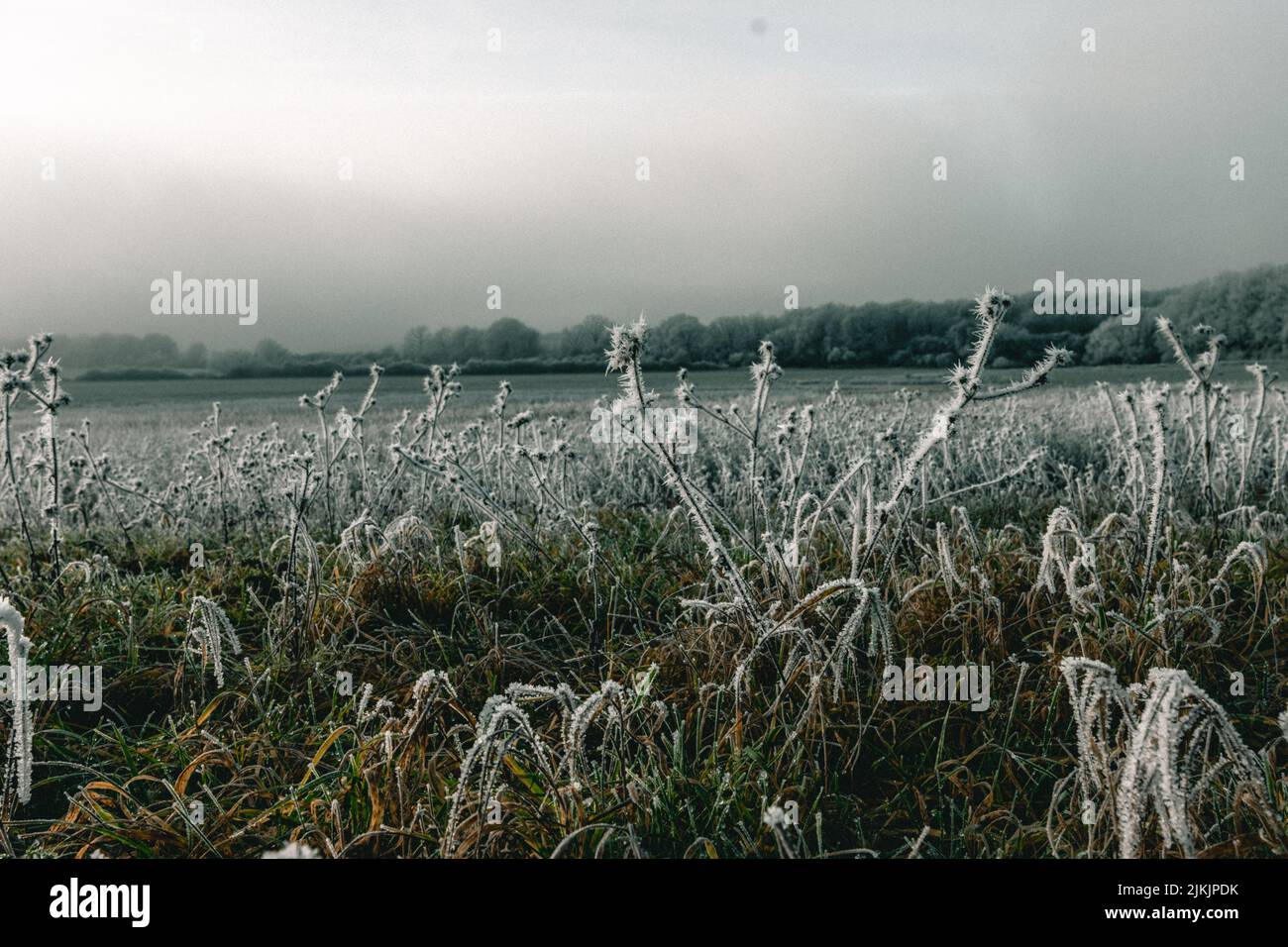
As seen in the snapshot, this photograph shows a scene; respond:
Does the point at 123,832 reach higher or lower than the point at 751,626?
lower

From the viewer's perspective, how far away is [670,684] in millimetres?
3076

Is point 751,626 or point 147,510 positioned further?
point 147,510

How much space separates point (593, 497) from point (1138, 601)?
3867 millimetres

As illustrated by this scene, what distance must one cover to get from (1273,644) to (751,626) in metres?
1.93

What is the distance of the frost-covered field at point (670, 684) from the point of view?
91.2 inches

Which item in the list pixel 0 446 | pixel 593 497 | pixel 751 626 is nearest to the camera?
pixel 751 626

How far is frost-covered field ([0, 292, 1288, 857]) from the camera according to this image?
2316 millimetres

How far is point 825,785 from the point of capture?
2.51 meters
